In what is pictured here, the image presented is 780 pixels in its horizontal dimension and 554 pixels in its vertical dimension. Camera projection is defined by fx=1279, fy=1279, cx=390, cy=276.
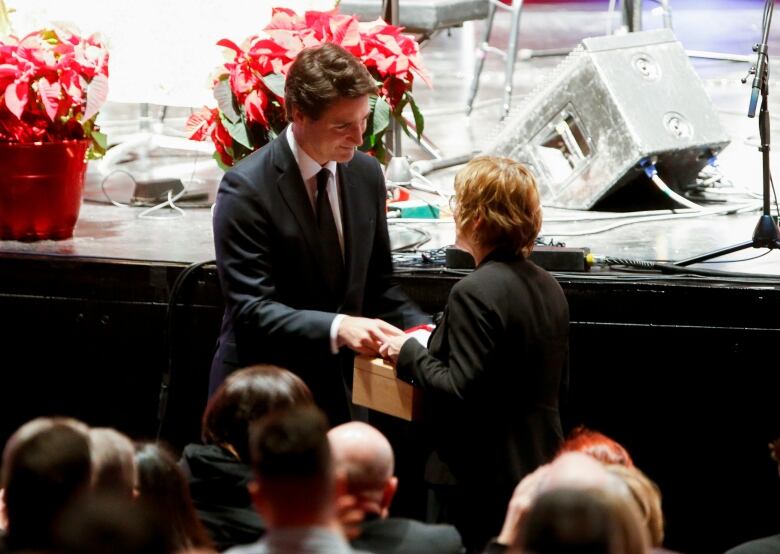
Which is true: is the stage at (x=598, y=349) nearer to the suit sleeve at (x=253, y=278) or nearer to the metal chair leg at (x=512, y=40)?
the suit sleeve at (x=253, y=278)

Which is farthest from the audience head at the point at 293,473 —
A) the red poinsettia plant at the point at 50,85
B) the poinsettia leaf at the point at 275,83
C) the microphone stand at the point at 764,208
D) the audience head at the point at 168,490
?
the red poinsettia plant at the point at 50,85

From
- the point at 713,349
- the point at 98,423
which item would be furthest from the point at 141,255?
the point at 713,349

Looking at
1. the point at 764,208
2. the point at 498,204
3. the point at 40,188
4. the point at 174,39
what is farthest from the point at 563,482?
the point at 174,39

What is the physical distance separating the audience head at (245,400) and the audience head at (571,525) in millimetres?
987

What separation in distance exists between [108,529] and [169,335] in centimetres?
239

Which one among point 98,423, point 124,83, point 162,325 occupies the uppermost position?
point 124,83

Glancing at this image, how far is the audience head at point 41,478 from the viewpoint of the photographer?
1.62 metres

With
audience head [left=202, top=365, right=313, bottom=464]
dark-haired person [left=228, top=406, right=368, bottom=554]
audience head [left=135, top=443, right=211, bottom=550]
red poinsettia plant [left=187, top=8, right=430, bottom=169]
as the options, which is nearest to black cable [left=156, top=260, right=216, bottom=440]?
red poinsettia plant [left=187, top=8, right=430, bottom=169]

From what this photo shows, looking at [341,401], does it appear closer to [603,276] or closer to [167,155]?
[603,276]

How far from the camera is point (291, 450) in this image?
1.67 metres

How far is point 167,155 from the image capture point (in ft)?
20.1

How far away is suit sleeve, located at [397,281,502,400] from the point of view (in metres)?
2.64

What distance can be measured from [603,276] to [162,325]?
1.29m

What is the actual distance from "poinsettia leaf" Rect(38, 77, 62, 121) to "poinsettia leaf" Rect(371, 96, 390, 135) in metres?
0.95
